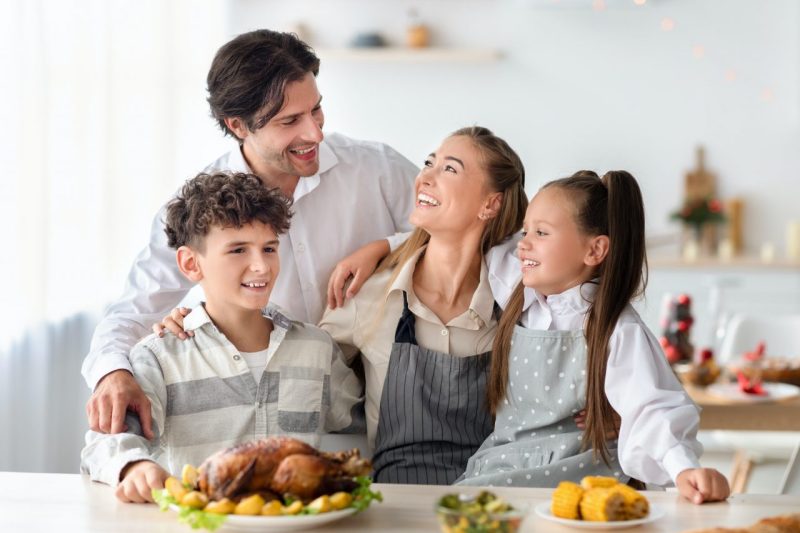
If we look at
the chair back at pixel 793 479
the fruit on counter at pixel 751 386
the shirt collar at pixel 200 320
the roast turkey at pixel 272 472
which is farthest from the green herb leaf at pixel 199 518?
the fruit on counter at pixel 751 386

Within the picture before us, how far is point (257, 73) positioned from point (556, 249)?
87 cm

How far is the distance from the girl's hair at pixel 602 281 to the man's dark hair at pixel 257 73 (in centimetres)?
75

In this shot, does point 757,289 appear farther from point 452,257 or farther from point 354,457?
point 354,457

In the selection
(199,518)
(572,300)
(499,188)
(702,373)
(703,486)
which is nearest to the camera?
(199,518)

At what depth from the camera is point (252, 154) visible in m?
2.57

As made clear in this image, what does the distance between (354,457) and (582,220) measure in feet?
2.77

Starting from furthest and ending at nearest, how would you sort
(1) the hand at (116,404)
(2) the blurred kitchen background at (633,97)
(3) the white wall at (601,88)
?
1. (3) the white wall at (601,88)
2. (2) the blurred kitchen background at (633,97)
3. (1) the hand at (116,404)

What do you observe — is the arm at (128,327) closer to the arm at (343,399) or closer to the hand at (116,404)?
the hand at (116,404)

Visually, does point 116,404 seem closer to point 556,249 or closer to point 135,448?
point 135,448

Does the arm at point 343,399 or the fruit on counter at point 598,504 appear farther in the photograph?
the arm at point 343,399

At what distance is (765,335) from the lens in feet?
13.2

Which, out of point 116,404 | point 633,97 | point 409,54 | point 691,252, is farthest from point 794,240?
point 116,404

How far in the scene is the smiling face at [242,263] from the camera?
1950 mm

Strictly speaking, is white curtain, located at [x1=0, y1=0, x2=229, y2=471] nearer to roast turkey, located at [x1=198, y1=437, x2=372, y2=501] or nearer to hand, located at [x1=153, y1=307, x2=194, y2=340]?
hand, located at [x1=153, y1=307, x2=194, y2=340]
